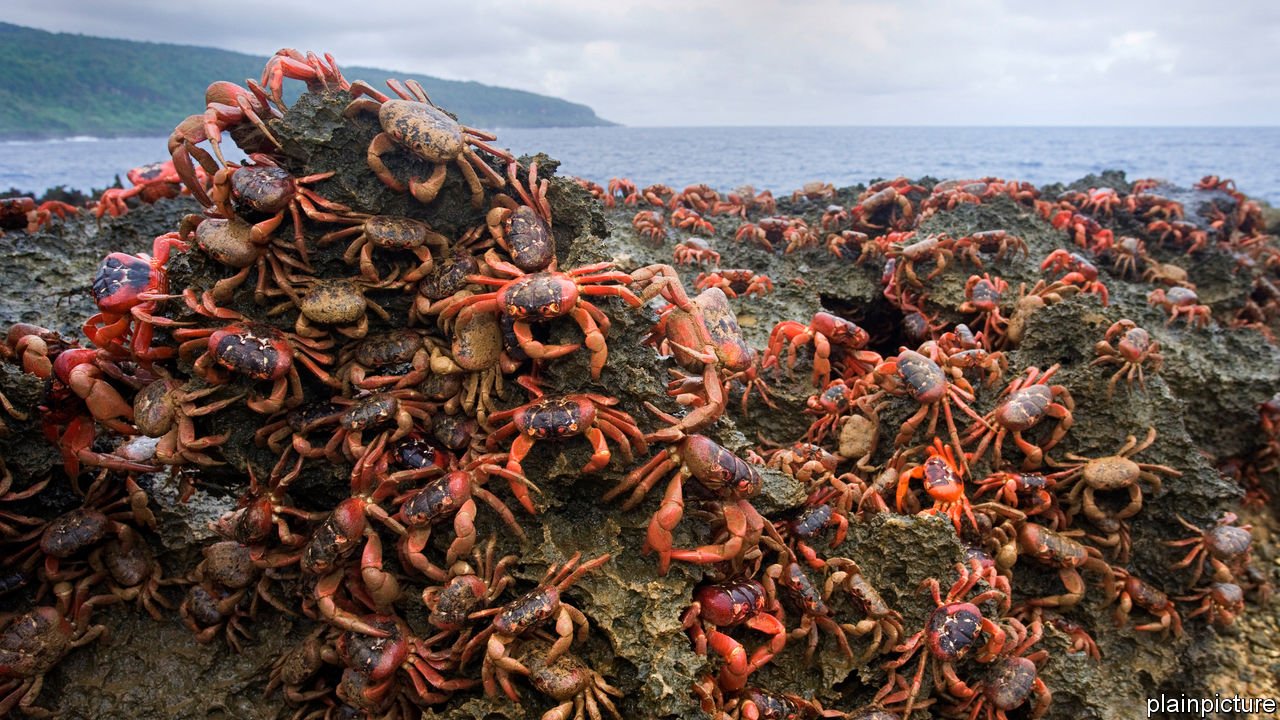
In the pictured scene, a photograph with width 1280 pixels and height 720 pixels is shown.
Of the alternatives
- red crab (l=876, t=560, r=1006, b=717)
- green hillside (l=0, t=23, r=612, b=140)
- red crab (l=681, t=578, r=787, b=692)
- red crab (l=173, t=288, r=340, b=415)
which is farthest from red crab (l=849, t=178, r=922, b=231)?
green hillside (l=0, t=23, r=612, b=140)

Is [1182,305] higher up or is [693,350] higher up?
[693,350]

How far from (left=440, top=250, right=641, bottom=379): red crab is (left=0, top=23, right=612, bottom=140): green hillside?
76806 millimetres

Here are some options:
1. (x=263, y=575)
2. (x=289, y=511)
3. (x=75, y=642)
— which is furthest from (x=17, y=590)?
(x=289, y=511)

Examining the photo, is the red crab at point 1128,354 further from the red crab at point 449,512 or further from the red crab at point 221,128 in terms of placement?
the red crab at point 221,128

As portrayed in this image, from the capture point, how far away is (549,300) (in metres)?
3.32

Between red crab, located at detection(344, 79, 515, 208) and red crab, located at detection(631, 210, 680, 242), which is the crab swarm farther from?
red crab, located at detection(631, 210, 680, 242)

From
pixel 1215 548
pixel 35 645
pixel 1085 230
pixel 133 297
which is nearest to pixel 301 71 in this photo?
pixel 133 297

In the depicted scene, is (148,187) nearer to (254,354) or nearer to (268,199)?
(268,199)

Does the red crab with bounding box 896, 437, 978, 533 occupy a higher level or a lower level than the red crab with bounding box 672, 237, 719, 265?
lower

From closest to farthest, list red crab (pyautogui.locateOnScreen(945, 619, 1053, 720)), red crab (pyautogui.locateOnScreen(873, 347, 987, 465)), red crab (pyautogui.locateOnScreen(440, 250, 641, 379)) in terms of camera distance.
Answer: red crab (pyautogui.locateOnScreen(440, 250, 641, 379))
red crab (pyautogui.locateOnScreen(945, 619, 1053, 720))
red crab (pyautogui.locateOnScreen(873, 347, 987, 465))

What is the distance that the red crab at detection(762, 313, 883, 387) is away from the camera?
6.09 m

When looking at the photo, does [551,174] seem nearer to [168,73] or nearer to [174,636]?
[174,636]

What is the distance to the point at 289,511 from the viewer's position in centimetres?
388

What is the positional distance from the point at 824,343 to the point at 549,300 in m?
3.41
